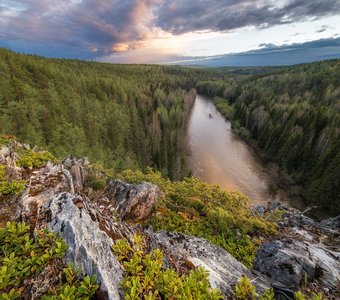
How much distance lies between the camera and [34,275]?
4.63 m

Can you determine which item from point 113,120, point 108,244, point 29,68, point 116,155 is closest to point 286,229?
point 108,244

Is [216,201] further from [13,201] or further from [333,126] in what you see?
[333,126]

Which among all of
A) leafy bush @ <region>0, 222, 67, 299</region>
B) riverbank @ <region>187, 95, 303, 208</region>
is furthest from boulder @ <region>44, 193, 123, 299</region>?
riverbank @ <region>187, 95, 303, 208</region>

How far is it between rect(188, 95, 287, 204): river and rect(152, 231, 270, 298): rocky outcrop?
41511mm

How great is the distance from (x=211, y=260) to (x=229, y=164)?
58.0 metres

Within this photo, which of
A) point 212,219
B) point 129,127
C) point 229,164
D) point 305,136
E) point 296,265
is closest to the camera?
point 296,265

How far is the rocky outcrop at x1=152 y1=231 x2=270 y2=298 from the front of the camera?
22.8 ft

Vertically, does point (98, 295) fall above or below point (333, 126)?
above

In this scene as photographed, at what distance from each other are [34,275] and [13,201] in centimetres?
517

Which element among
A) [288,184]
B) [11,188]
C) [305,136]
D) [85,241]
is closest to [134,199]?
[11,188]

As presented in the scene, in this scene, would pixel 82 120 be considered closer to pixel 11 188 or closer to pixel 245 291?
pixel 11 188

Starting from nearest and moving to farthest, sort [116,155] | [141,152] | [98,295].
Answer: [98,295] → [116,155] → [141,152]

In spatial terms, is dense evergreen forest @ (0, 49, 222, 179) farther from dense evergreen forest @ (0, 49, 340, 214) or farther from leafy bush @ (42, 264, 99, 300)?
leafy bush @ (42, 264, 99, 300)

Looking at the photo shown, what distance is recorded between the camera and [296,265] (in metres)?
8.63
